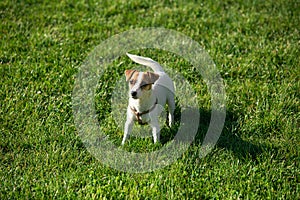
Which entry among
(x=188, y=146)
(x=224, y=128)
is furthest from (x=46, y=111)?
(x=224, y=128)

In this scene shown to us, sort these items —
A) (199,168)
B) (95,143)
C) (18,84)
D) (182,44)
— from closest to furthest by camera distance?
(199,168) < (95,143) < (18,84) < (182,44)

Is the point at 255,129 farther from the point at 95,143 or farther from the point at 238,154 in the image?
the point at 95,143

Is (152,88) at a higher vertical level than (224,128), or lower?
higher

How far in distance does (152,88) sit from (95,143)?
0.78 meters

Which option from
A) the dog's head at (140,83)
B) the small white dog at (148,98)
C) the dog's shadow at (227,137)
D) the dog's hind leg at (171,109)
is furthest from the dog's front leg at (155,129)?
the dog's head at (140,83)

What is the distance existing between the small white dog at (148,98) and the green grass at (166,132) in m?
0.21

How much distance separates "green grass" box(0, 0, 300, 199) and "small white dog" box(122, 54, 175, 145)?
0.21 meters

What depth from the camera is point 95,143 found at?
4.31 meters

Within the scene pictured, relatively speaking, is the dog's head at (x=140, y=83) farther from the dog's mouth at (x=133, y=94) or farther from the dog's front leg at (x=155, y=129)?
the dog's front leg at (x=155, y=129)

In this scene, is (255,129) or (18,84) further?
(18,84)

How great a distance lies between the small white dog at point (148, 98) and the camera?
386 cm

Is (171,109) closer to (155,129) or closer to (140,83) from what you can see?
(155,129)

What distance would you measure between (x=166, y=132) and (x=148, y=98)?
0.58 meters

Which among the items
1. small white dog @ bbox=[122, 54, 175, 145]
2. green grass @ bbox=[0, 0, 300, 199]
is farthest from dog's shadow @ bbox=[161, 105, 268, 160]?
small white dog @ bbox=[122, 54, 175, 145]
